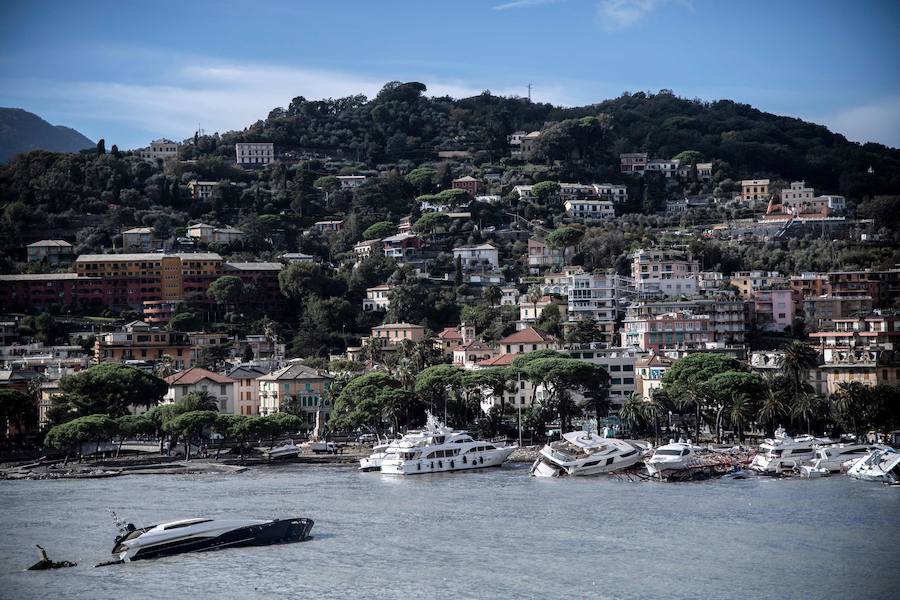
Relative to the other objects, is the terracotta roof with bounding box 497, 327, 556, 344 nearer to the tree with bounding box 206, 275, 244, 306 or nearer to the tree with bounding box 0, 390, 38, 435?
the tree with bounding box 0, 390, 38, 435

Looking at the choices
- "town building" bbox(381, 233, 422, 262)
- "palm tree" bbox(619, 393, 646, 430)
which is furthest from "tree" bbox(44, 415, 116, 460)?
"town building" bbox(381, 233, 422, 262)

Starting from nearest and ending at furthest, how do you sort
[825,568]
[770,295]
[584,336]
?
[825,568]
[584,336]
[770,295]

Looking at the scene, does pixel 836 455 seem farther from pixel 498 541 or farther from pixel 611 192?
pixel 611 192

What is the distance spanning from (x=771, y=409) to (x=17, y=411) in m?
46.5

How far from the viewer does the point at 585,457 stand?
227ft

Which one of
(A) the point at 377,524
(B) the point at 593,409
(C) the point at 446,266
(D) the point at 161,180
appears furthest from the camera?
(D) the point at 161,180

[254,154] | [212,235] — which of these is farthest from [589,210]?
[254,154]

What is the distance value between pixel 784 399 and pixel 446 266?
68.1 m

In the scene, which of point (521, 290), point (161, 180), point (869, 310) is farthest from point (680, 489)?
point (161, 180)

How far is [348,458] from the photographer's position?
82.9m

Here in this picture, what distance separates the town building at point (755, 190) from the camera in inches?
6526

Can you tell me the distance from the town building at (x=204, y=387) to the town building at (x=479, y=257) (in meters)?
44.7

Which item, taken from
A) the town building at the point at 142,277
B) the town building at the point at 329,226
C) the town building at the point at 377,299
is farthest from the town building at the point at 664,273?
the town building at the point at 329,226

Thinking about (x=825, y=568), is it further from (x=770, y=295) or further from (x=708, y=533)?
(x=770, y=295)
